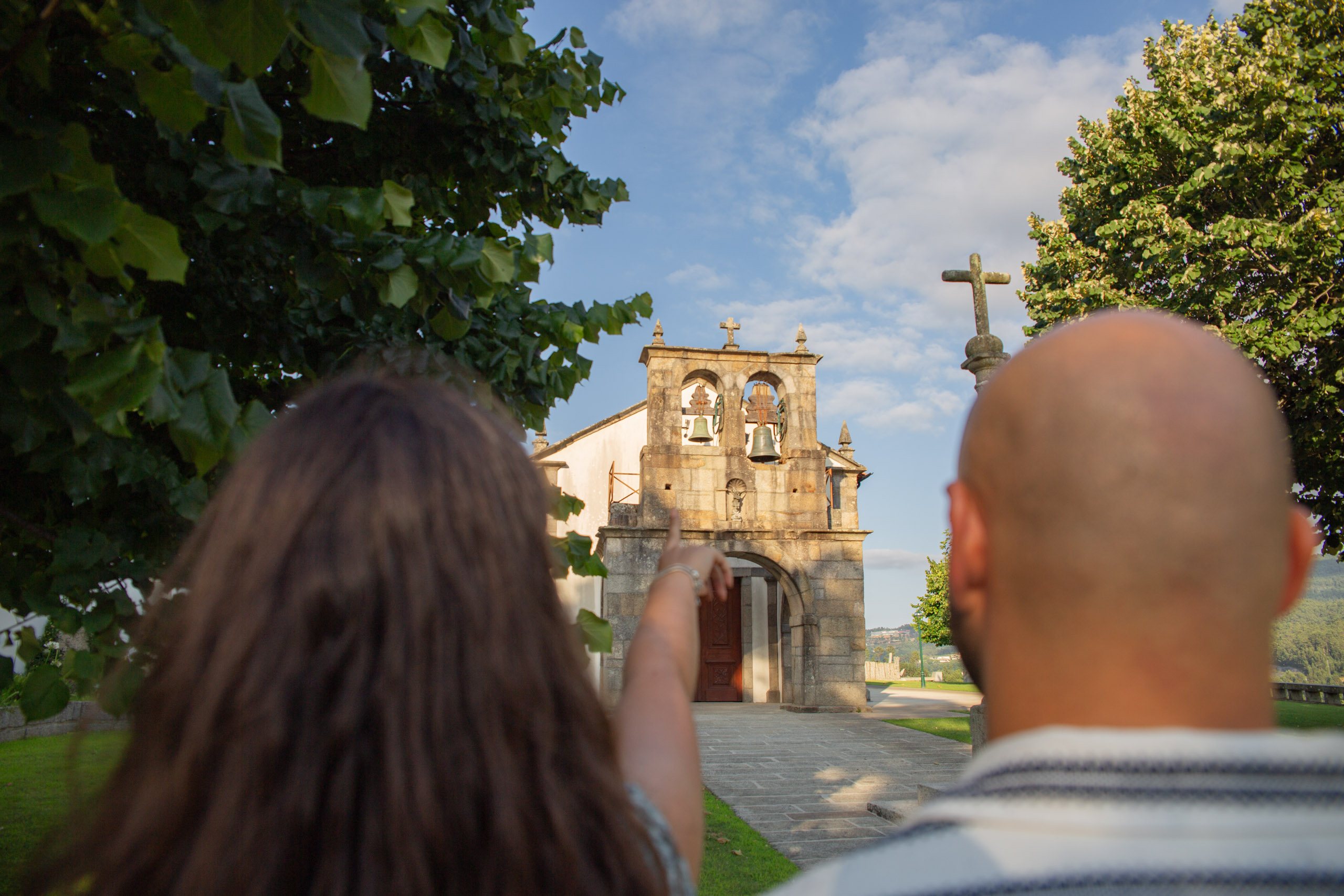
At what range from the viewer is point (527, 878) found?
31.5 inches

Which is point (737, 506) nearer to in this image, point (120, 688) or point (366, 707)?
point (120, 688)

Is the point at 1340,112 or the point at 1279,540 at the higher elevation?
the point at 1340,112

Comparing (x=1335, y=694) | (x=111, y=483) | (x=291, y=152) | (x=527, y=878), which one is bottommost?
(x=1335, y=694)

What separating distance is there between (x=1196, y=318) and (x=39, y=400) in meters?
12.8

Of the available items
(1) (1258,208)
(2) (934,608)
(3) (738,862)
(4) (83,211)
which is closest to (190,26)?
(4) (83,211)

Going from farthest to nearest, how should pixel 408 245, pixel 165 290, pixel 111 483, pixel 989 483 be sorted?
1. pixel 165 290
2. pixel 111 483
3. pixel 408 245
4. pixel 989 483

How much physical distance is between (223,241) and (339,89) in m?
1.82

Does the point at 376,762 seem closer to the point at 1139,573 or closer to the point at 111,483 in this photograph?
the point at 1139,573

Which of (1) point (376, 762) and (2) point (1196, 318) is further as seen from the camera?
(2) point (1196, 318)

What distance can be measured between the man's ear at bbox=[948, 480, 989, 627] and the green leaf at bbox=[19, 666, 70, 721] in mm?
2384

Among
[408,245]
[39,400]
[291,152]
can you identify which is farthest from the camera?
[291,152]

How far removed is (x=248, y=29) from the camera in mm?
1493

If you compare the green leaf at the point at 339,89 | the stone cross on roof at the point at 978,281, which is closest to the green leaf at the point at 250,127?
the green leaf at the point at 339,89

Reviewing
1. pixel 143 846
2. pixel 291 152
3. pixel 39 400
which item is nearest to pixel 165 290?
pixel 291 152
